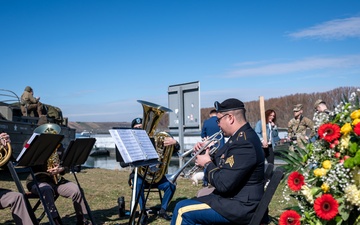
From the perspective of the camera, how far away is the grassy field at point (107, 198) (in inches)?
279

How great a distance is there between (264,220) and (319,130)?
45.5 inches

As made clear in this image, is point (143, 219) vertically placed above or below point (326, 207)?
below

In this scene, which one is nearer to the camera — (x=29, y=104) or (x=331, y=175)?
(x=331, y=175)

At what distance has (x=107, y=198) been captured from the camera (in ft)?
29.8

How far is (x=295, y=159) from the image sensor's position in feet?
13.5

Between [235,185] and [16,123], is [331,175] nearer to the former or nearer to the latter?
[235,185]

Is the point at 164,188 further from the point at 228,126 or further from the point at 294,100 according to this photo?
the point at 294,100

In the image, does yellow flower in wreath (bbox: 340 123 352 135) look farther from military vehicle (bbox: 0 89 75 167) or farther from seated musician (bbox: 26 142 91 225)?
military vehicle (bbox: 0 89 75 167)

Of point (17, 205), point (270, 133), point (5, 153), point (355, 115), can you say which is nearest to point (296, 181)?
point (355, 115)

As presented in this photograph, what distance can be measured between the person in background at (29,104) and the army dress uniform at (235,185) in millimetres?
11453

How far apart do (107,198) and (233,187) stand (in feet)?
18.4

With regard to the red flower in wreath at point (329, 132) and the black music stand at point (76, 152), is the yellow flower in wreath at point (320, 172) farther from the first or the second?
the black music stand at point (76, 152)

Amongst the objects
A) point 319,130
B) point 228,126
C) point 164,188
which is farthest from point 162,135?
point 319,130

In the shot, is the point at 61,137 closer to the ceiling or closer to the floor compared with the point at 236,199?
closer to the ceiling
